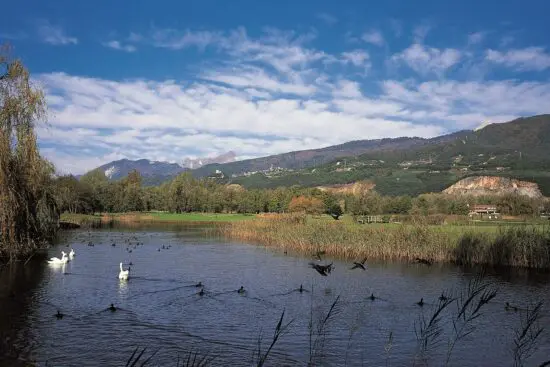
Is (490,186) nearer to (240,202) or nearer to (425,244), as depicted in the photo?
(240,202)

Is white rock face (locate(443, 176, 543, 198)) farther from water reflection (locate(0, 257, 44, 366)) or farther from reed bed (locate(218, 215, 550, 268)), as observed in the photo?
water reflection (locate(0, 257, 44, 366))

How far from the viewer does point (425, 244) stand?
1430 inches

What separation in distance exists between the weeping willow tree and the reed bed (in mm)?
22197

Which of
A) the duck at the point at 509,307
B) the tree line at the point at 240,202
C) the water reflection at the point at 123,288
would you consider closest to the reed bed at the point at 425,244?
the duck at the point at 509,307

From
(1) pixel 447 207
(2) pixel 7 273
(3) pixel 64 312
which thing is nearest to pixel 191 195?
(1) pixel 447 207

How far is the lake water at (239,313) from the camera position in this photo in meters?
14.4

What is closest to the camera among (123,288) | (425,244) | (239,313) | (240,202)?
(239,313)

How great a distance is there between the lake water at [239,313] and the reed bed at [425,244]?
265cm

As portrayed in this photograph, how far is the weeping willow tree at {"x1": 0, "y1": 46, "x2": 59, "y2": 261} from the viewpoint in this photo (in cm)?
2400

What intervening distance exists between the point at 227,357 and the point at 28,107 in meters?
19.3

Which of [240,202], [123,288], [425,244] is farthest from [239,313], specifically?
[240,202]

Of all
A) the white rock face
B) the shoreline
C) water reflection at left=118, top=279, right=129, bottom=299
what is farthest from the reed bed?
the white rock face

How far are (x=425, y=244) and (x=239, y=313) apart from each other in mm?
21367

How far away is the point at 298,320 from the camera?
18.4 m
